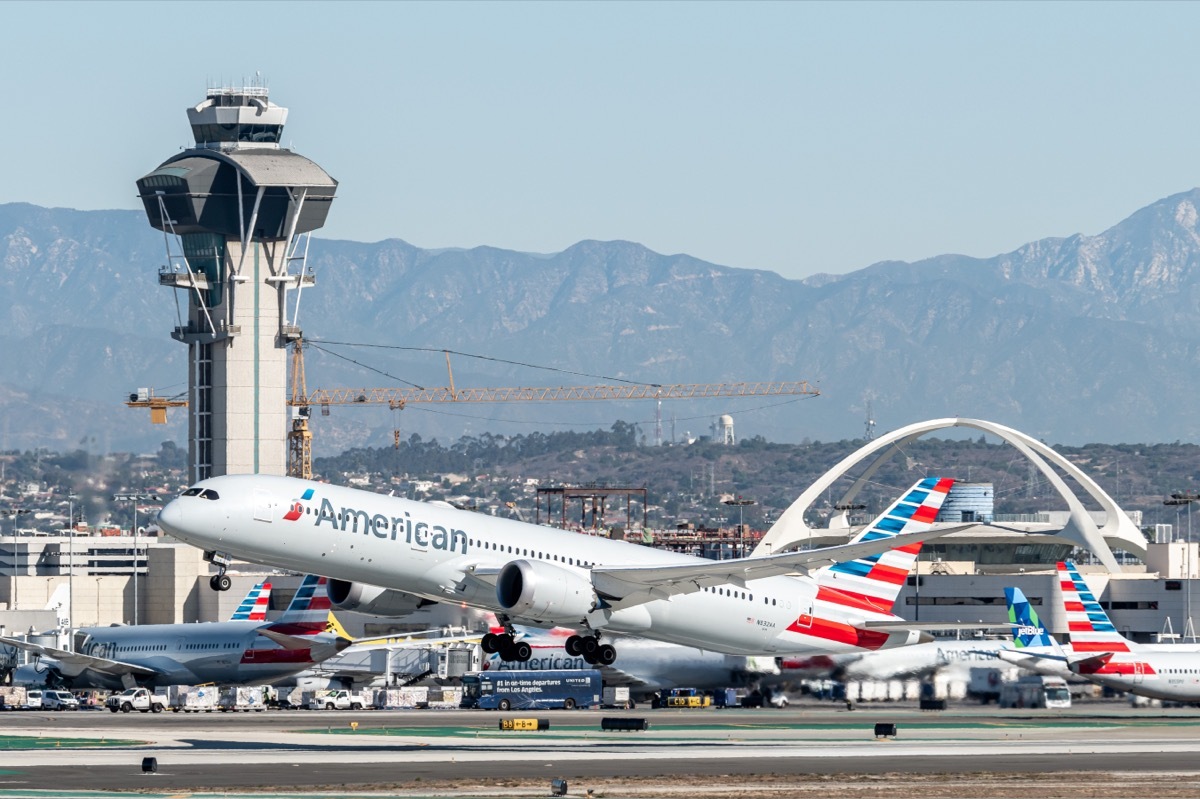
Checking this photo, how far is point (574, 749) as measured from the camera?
7406 centimetres

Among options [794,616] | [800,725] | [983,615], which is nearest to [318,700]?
[800,725]

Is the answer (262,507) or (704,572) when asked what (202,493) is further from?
(704,572)

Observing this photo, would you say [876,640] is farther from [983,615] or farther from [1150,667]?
[983,615]

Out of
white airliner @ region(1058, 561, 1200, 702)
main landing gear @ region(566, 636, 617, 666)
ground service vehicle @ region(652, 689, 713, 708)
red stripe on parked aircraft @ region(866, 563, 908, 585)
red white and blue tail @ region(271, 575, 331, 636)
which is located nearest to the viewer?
main landing gear @ region(566, 636, 617, 666)

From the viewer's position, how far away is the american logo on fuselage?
213ft

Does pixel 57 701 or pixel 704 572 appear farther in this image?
pixel 57 701

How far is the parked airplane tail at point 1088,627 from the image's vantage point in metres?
94.6

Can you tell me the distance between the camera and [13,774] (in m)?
62.0

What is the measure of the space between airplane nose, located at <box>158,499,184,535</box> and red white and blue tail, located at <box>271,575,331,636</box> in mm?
48379

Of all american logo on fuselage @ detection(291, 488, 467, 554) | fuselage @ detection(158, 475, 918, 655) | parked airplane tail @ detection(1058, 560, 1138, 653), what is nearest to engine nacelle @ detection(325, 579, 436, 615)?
fuselage @ detection(158, 475, 918, 655)

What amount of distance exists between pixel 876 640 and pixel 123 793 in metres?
34.2

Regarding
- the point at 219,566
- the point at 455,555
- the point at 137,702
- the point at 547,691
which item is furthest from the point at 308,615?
the point at 219,566

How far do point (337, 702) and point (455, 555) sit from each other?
155 feet

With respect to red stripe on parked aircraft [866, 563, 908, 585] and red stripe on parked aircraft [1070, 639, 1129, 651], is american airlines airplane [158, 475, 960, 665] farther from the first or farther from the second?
red stripe on parked aircraft [1070, 639, 1129, 651]
